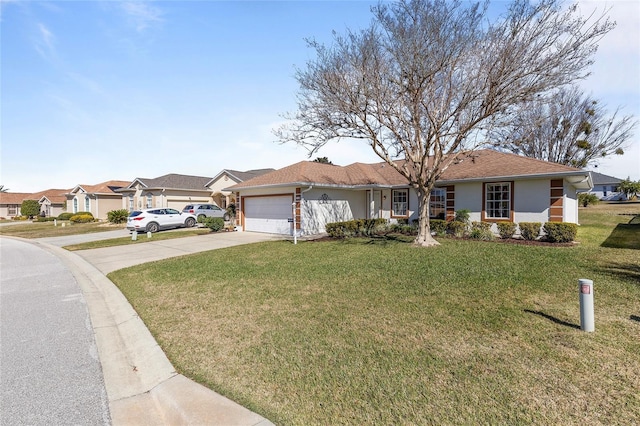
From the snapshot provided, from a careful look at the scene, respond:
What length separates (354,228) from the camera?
15.4 m

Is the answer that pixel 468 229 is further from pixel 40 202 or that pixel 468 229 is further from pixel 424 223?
pixel 40 202

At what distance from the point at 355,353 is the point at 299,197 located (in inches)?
493

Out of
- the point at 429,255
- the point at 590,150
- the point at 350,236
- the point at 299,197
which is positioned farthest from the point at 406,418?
the point at 590,150

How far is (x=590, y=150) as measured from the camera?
24062 millimetres

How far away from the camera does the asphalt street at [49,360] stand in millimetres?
2879

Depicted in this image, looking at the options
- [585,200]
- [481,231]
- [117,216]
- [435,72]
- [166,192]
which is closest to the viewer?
[435,72]

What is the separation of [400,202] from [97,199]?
3374 cm

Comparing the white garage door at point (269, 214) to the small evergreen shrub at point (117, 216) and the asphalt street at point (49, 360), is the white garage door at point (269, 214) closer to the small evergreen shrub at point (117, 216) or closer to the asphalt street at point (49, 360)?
the asphalt street at point (49, 360)

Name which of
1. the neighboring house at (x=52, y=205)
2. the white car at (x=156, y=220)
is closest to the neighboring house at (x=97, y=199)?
the neighboring house at (x=52, y=205)

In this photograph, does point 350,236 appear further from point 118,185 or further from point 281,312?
point 118,185

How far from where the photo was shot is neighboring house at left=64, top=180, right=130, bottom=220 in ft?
111

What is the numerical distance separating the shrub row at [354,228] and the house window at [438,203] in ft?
9.27

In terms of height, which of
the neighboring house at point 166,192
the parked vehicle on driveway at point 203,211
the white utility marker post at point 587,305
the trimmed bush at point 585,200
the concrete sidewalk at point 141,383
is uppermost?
the neighboring house at point 166,192

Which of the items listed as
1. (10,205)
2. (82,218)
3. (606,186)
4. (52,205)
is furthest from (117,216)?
(606,186)
